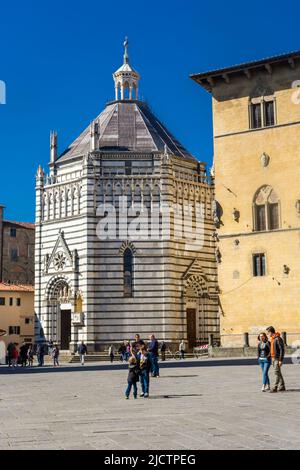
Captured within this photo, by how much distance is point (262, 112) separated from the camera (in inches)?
1298

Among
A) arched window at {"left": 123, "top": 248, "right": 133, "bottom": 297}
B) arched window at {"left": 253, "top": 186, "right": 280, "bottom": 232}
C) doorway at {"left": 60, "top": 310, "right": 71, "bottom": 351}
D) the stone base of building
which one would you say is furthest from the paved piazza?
doorway at {"left": 60, "top": 310, "right": 71, "bottom": 351}

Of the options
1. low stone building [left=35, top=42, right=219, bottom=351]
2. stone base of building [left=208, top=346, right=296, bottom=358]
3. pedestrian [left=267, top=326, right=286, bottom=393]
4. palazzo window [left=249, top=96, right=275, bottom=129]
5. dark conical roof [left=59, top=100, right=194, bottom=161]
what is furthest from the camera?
dark conical roof [left=59, top=100, right=194, bottom=161]

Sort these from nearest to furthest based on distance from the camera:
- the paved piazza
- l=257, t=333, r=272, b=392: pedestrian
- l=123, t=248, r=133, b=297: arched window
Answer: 1. the paved piazza
2. l=257, t=333, r=272, b=392: pedestrian
3. l=123, t=248, r=133, b=297: arched window

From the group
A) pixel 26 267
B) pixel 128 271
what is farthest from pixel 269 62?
pixel 26 267

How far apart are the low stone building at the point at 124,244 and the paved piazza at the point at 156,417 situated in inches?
832

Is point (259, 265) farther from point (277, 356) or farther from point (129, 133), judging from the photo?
point (277, 356)

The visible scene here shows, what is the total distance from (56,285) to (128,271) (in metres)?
5.03

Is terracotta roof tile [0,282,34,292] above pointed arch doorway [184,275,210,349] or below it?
above

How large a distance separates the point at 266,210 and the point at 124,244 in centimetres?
1086

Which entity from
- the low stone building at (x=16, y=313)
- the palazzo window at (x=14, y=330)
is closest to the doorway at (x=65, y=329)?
the low stone building at (x=16, y=313)

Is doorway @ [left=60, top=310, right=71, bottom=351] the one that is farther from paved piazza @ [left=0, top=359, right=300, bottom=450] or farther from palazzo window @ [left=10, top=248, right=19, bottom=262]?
paved piazza @ [left=0, top=359, right=300, bottom=450]

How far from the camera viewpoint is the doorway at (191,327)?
41594 millimetres

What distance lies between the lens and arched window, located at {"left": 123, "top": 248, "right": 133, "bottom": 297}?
132ft

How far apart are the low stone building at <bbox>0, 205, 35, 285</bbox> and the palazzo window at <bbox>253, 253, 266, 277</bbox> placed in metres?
34.3
